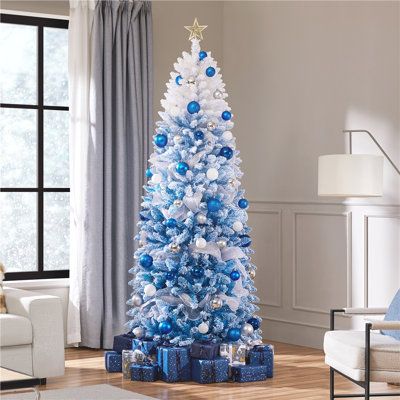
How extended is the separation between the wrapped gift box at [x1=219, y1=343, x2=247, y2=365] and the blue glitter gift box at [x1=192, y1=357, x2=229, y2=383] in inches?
1.5

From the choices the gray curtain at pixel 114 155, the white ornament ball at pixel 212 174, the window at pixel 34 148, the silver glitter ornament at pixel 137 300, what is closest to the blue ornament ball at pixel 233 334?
the silver glitter ornament at pixel 137 300

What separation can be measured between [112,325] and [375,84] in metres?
2.67

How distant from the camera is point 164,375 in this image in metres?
6.13

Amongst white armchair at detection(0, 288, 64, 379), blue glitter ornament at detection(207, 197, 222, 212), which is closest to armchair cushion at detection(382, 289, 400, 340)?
blue glitter ornament at detection(207, 197, 222, 212)

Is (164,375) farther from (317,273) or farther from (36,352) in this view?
(317,273)

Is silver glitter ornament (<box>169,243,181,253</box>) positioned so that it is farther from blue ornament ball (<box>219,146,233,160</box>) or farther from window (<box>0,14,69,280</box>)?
window (<box>0,14,69,280</box>)

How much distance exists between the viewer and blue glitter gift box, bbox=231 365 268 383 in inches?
240

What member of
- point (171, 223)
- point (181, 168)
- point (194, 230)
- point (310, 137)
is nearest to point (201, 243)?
point (194, 230)

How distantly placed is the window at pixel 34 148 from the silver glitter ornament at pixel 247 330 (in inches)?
69.6

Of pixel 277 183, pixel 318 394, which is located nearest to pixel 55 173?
pixel 277 183

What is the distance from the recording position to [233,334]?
20.3 ft

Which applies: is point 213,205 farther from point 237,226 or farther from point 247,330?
point 247,330

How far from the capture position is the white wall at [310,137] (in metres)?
6.89

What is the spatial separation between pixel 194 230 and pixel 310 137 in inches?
65.7
